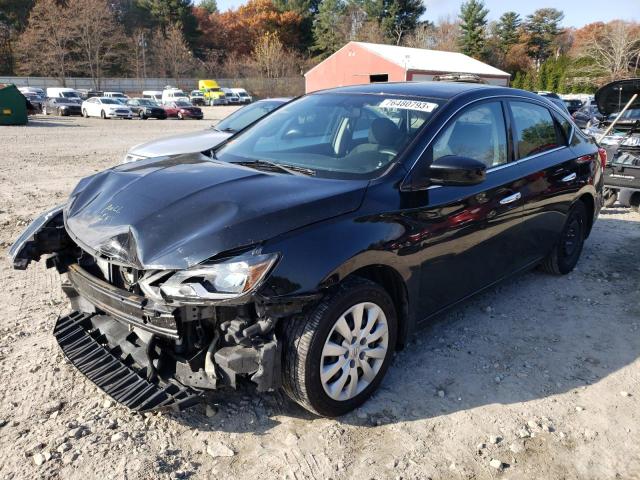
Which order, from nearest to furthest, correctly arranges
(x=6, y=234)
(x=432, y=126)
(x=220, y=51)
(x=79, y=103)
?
1. (x=432, y=126)
2. (x=6, y=234)
3. (x=79, y=103)
4. (x=220, y=51)

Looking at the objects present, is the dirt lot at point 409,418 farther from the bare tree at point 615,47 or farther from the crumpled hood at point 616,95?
the bare tree at point 615,47

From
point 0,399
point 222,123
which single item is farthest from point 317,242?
point 222,123

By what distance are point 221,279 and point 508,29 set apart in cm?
7941

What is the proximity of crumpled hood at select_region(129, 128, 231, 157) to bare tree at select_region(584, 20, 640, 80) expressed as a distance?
134 ft

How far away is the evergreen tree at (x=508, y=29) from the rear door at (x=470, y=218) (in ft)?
244

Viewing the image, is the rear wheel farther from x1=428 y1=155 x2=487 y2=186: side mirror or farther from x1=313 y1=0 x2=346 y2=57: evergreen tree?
x1=313 y1=0 x2=346 y2=57: evergreen tree

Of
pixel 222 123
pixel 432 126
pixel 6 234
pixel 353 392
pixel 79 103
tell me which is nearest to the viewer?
pixel 353 392

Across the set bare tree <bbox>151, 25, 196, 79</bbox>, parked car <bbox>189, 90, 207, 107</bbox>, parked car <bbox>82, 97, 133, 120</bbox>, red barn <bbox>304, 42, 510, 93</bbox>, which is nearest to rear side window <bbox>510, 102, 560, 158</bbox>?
parked car <bbox>82, 97, 133, 120</bbox>

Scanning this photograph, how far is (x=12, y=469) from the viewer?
2.62 metres

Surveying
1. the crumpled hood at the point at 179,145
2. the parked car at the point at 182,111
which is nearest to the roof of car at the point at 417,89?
the crumpled hood at the point at 179,145

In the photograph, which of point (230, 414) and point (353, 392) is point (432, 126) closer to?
point (353, 392)

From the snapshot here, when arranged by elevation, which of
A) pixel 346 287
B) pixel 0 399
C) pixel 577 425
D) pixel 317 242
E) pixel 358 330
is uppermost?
pixel 317 242

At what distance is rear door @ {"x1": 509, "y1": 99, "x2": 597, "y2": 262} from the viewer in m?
4.29

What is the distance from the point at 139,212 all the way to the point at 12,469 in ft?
4.58
